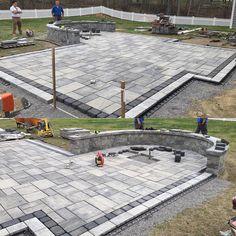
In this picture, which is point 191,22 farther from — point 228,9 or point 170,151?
point 170,151

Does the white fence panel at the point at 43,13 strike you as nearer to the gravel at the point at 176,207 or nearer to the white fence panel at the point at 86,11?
the white fence panel at the point at 86,11

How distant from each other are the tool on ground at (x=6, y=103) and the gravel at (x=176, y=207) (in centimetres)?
962

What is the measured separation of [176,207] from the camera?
7270 mm

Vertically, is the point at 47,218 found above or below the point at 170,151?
above

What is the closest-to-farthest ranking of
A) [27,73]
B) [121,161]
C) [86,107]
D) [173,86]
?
[121,161] < [86,107] < [173,86] < [27,73]

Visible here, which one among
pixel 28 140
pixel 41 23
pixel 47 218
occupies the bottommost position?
pixel 28 140

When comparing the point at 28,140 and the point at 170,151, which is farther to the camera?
the point at 28,140

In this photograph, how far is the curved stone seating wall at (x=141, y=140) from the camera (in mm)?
11148

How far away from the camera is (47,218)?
21.3ft

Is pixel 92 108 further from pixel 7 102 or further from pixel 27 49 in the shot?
pixel 27 49

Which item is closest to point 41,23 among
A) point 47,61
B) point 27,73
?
point 47,61

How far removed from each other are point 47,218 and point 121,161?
4431 millimetres

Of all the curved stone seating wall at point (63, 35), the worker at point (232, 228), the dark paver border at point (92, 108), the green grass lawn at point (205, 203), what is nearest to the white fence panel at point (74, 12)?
the curved stone seating wall at point (63, 35)

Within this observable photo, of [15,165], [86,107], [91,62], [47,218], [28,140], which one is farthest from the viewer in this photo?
[91,62]
